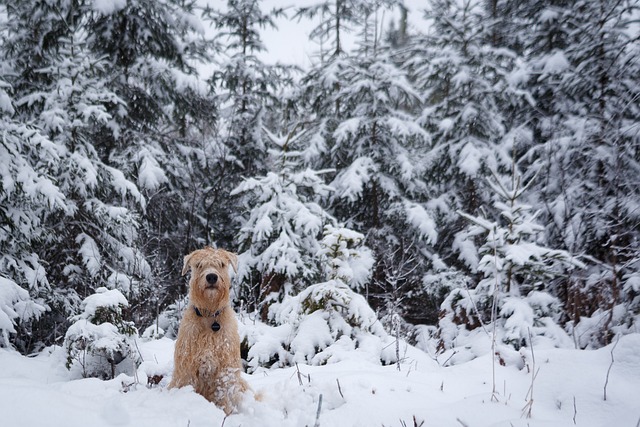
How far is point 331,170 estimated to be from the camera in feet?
26.9

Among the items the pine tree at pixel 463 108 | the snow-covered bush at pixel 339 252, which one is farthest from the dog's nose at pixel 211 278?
the pine tree at pixel 463 108

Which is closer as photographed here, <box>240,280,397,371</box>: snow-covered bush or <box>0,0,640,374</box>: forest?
<box>240,280,397,371</box>: snow-covered bush

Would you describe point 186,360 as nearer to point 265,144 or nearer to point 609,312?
point 609,312

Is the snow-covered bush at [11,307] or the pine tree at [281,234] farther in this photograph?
the pine tree at [281,234]

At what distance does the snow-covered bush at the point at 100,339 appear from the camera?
431 centimetres

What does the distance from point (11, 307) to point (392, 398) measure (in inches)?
215

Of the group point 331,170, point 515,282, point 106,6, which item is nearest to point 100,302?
point 331,170

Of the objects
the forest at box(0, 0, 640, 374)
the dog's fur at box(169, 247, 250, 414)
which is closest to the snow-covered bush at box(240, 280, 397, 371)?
the forest at box(0, 0, 640, 374)

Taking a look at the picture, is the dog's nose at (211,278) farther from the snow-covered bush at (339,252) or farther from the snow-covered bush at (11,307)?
the snow-covered bush at (11,307)

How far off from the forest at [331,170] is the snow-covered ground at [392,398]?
1.16 metres

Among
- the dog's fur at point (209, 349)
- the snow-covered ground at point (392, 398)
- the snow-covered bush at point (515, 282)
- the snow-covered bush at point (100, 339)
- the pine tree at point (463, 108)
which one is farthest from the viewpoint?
the pine tree at point (463, 108)

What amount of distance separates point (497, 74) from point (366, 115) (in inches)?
169

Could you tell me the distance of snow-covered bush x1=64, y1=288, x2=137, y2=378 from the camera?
4.31m

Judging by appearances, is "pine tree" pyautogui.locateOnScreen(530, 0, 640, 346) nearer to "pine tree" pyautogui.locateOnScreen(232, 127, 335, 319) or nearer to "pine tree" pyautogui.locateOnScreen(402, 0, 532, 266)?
"pine tree" pyautogui.locateOnScreen(402, 0, 532, 266)
